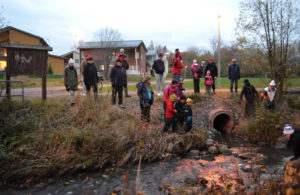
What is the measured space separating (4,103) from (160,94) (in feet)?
24.2

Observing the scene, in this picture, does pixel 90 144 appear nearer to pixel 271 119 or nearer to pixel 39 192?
pixel 39 192

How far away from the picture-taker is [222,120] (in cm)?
1248

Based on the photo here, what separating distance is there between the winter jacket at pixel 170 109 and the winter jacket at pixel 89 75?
11.9 ft

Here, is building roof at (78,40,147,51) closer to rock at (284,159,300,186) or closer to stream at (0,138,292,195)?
Answer: stream at (0,138,292,195)

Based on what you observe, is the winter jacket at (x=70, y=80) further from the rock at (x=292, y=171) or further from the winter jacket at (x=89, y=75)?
the rock at (x=292, y=171)

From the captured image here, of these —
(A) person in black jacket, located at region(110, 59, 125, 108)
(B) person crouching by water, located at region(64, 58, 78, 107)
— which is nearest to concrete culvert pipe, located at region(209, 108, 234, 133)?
(A) person in black jacket, located at region(110, 59, 125, 108)

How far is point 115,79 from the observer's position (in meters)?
10.3

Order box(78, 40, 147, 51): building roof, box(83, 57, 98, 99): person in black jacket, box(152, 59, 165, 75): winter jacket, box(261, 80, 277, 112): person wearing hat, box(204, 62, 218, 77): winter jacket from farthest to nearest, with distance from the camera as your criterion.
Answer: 1. box(78, 40, 147, 51): building roof
2. box(204, 62, 218, 77): winter jacket
3. box(152, 59, 165, 75): winter jacket
4. box(83, 57, 98, 99): person in black jacket
5. box(261, 80, 277, 112): person wearing hat

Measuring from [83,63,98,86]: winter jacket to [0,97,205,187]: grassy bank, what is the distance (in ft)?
4.02

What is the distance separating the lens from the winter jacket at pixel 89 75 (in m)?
10.6

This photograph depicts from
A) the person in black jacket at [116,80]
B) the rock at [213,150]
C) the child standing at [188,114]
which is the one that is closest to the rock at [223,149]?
the rock at [213,150]

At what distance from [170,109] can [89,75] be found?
409 centimetres

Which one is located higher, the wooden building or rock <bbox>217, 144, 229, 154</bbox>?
the wooden building

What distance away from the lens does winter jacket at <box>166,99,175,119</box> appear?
849 centimetres
